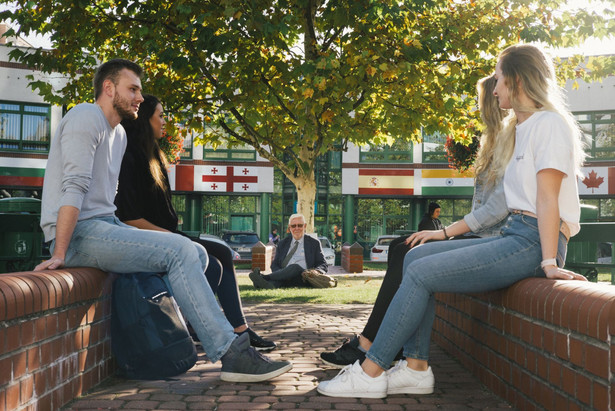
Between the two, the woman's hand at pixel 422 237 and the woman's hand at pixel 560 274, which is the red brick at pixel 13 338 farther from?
the woman's hand at pixel 560 274

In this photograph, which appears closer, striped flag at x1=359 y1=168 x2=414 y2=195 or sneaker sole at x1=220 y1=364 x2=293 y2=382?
sneaker sole at x1=220 y1=364 x2=293 y2=382

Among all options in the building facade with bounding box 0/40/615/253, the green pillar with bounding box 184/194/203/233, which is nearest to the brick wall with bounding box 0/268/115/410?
the building facade with bounding box 0/40/615/253

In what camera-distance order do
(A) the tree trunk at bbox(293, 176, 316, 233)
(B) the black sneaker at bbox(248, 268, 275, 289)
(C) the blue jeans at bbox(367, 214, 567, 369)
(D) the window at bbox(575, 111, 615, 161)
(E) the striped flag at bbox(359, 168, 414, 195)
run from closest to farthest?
1. (C) the blue jeans at bbox(367, 214, 567, 369)
2. (B) the black sneaker at bbox(248, 268, 275, 289)
3. (A) the tree trunk at bbox(293, 176, 316, 233)
4. (D) the window at bbox(575, 111, 615, 161)
5. (E) the striped flag at bbox(359, 168, 414, 195)

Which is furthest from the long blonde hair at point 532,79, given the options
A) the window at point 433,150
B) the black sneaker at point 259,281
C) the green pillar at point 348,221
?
the window at point 433,150

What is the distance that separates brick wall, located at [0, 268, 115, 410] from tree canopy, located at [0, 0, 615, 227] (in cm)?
601

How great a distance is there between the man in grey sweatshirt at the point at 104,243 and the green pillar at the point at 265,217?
91.1ft

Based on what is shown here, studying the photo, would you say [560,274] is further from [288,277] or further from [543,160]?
[288,277]

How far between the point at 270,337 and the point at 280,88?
6.81 m

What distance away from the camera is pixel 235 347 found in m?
3.70

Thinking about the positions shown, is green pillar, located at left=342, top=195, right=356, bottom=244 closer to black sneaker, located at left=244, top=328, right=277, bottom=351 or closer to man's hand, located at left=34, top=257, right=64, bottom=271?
black sneaker, located at left=244, top=328, right=277, bottom=351

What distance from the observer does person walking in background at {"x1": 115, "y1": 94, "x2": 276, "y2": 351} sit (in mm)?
4430

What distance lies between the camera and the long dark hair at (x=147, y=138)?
458 cm

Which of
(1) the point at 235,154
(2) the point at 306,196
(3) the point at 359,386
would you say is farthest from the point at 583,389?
(1) the point at 235,154

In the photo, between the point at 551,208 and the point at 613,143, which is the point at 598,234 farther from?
the point at 613,143
